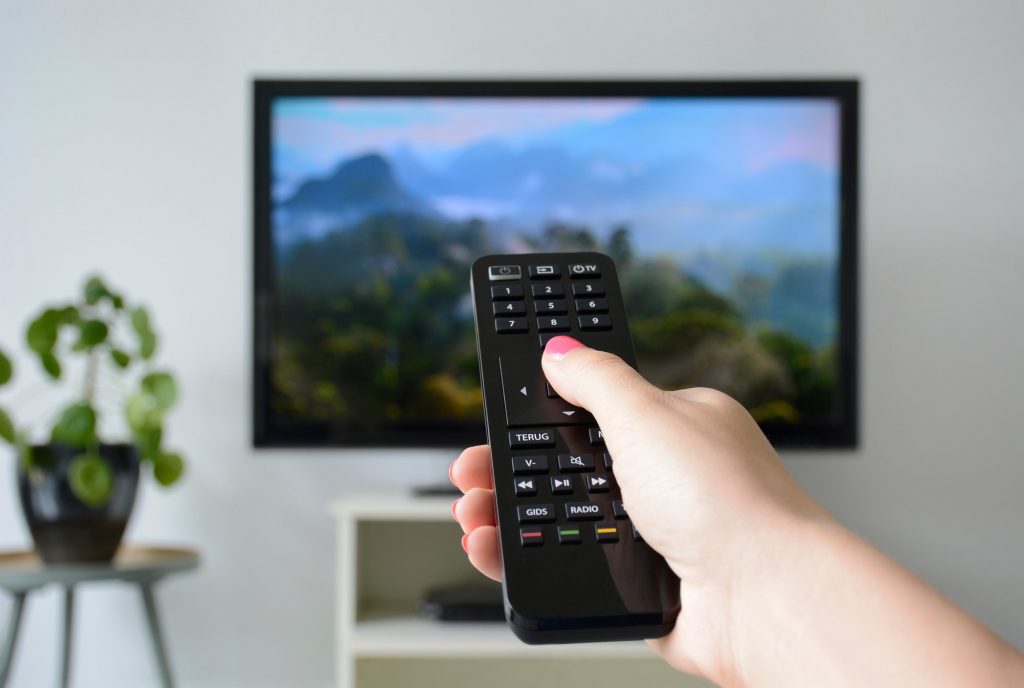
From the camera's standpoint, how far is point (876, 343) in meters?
2.00

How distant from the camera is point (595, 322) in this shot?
71cm

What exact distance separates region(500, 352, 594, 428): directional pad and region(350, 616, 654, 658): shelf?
985 mm

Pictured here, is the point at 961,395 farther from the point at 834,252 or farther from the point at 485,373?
the point at 485,373

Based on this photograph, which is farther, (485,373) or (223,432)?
(223,432)

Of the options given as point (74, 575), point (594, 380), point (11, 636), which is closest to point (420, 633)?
point (74, 575)

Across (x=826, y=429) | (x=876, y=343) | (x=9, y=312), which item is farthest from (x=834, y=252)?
(x=9, y=312)

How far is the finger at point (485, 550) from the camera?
0.66 meters

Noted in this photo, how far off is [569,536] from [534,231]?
1.40m

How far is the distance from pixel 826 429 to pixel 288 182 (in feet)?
4.05

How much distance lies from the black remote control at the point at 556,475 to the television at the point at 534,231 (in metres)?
1.22

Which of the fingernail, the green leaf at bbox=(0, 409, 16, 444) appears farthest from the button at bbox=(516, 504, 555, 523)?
the green leaf at bbox=(0, 409, 16, 444)

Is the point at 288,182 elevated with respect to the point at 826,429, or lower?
elevated

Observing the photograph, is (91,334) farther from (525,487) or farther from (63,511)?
(525,487)

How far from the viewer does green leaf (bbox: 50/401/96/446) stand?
159cm
